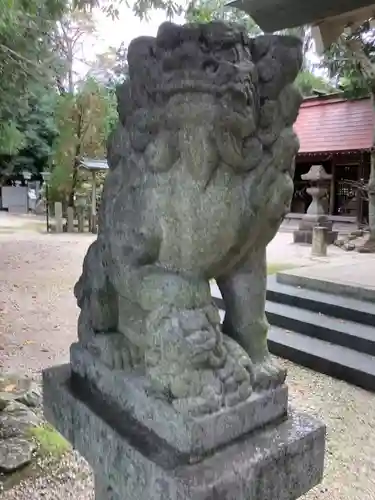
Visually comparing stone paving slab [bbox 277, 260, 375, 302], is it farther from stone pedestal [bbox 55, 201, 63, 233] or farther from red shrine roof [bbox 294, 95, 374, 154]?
stone pedestal [bbox 55, 201, 63, 233]

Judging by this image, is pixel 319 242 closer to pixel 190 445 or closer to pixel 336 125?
pixel 336 125

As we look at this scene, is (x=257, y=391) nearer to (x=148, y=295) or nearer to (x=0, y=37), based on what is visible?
(x=148, y=295)

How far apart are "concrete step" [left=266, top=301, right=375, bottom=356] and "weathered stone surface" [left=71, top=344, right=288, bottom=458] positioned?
242cm

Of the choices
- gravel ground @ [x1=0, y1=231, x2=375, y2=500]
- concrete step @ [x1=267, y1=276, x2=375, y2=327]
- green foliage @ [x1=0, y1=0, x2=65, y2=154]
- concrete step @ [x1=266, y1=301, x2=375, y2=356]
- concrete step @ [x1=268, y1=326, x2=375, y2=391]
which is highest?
green foliage @ [x1=0, y1=0, x2=65, y2=154]

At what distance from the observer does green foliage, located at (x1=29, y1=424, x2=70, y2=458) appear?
2188 millimetres

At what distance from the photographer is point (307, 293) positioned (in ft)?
13.4

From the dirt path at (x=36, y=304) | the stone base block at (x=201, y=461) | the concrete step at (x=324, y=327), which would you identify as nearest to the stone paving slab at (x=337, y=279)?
the concrete step at (x=324, y=327)

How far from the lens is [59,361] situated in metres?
3.45

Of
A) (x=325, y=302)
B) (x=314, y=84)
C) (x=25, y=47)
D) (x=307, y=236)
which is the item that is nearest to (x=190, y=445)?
(x=325, y=302)

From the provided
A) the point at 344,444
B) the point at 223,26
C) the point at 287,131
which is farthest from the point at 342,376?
the point at 223,26

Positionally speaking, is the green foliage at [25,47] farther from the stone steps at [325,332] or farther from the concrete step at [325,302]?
the concrete step at [325,302]

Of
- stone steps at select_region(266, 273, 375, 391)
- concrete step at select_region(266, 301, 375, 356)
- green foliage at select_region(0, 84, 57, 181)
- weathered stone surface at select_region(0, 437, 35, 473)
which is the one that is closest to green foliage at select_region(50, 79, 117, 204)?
green foliage at select_region(0, 84, 57, 181)

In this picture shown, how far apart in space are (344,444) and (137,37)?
2.12 m

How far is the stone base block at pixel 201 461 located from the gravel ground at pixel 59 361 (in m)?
0.97
